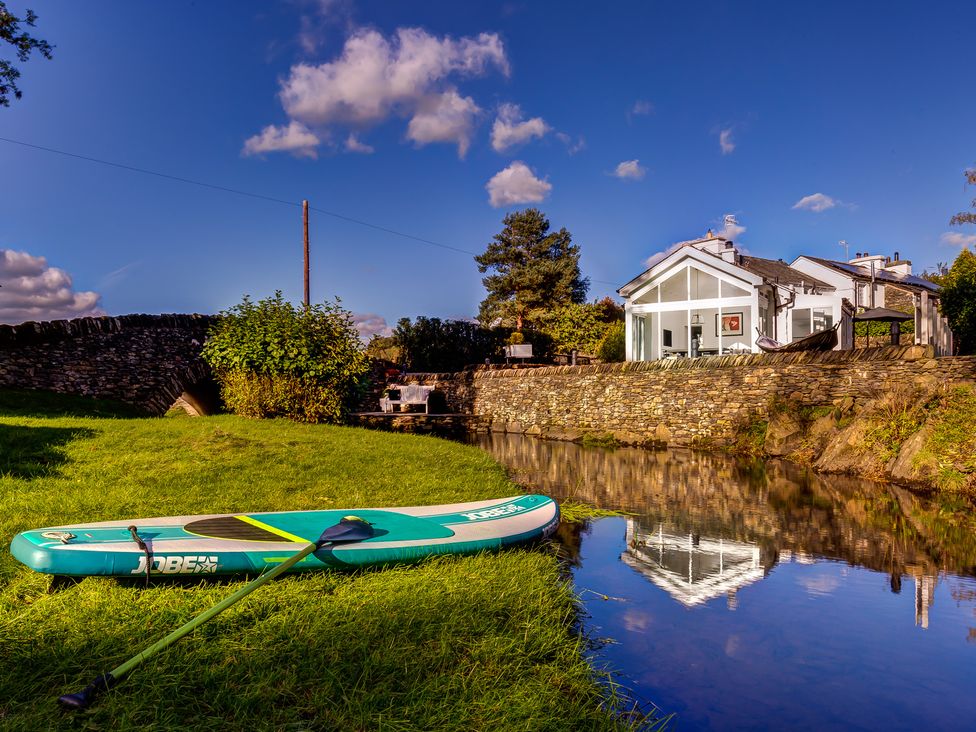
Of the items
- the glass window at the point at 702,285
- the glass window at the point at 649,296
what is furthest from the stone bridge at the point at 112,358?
the glass window at the point at 702,285

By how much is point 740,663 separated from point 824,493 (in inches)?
254

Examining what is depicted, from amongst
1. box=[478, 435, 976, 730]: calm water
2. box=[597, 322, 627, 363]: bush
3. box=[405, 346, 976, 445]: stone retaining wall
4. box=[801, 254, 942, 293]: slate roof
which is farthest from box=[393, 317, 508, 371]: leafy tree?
box=[478, 435, 976, 730]: calm water

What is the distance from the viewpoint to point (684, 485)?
9938 mm

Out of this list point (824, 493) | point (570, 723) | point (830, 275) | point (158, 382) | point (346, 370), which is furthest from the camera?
point (830, 275)

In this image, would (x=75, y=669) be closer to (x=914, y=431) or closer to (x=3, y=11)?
(x=914, y=431)

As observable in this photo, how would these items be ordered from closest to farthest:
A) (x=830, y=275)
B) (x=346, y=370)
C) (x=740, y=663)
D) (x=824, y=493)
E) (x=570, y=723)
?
1. (x=570, y=723)
2. (x=740, y=663)
3. (x=824, y=493)
4. (x=346, y=370)
5. (x=830, y=275)

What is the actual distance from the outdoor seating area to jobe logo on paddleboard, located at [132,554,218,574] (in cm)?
1706

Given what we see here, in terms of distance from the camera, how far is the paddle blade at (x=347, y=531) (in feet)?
13.6

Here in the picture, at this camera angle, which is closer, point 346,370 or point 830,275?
point 346,370

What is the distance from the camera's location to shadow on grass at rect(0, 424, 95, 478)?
6622mm

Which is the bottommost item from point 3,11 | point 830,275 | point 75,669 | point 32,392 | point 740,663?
point 740,663

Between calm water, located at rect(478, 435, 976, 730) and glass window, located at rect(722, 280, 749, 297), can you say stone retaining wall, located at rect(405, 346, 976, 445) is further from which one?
glass window, located at rect(722, 280, 749, 297)

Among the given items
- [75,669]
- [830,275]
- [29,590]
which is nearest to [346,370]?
[29,590]

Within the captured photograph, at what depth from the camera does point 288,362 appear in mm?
12125
